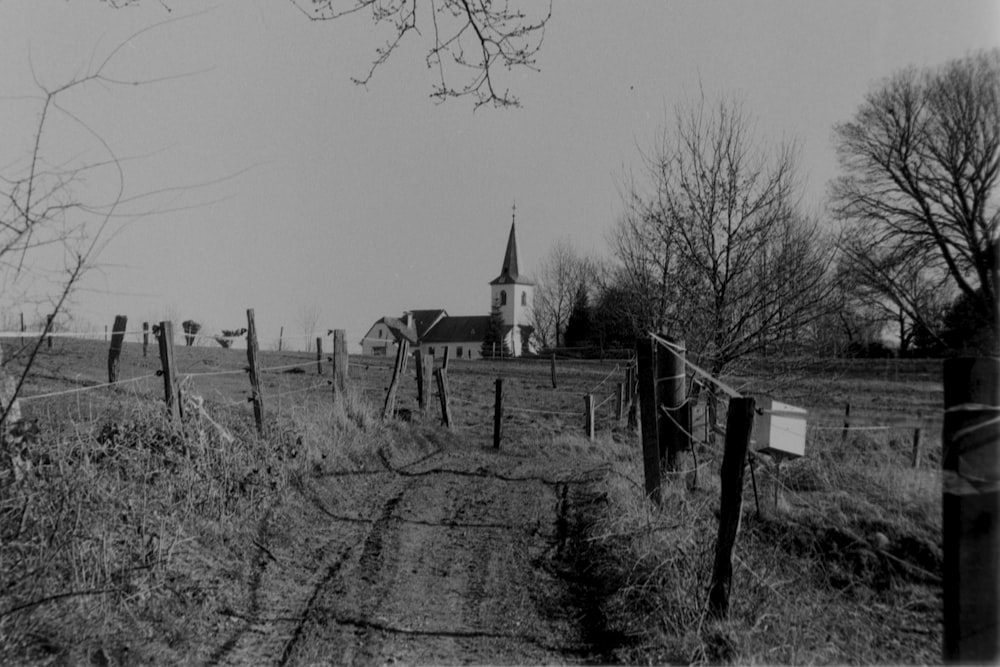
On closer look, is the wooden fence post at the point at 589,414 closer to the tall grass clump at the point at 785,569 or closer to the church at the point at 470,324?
the tall grass clump at the point at 785,569

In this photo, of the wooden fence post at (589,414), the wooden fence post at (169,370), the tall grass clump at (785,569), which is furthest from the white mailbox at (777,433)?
the wooden fence post at (589,414)

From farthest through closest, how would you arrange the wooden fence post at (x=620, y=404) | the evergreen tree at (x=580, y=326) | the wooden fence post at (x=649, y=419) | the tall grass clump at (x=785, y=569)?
the evergreen tree at (x=580, y=326)
the wooden fence post at (x=620, y=404)
the wooden fence post at (x=649, y=419)
the tall grass clump at (x=785, y=569)

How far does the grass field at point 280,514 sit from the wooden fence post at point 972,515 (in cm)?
65

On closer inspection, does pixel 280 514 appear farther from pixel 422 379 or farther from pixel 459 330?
pixel 459 330

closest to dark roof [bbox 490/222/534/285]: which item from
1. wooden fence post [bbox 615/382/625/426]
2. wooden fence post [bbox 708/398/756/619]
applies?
wooden fence post [bbox 615/382/625/426]

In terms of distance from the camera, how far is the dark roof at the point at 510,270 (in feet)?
302

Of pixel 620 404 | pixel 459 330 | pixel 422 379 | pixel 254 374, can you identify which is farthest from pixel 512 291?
pixel 254 374

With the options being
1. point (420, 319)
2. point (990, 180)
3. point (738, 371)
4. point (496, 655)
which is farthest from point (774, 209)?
point (420, 319)

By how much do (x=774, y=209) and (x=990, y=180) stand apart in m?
3.91

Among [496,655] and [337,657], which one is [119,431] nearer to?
[337,657]

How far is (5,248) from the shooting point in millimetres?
2680

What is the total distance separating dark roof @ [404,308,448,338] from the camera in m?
97.3

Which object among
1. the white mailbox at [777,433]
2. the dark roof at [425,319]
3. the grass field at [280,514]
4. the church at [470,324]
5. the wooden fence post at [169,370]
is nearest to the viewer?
the grass field at [280,514]

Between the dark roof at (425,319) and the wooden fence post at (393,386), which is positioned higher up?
the dark roof at (425,319)
